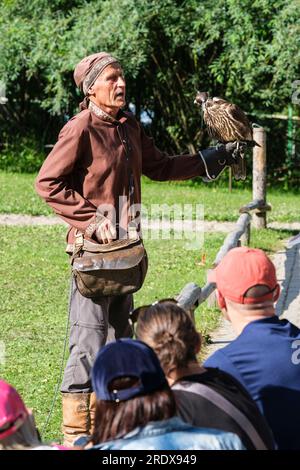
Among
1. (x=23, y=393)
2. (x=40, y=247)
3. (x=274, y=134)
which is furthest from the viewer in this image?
(x=274, y=134)

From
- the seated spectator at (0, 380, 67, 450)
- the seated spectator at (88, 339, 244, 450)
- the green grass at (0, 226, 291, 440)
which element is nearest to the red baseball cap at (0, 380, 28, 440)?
the seated spectator at (0, 380, 67, 450)

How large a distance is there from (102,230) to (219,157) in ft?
3.14

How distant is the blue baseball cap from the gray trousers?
2110 mm

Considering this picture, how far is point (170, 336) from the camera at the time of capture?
391 cm

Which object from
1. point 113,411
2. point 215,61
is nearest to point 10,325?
point 113,411

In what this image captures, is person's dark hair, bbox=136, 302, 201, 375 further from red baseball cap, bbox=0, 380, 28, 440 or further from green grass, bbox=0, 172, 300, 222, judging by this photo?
green grass, bbox=0, 172, 300, 222

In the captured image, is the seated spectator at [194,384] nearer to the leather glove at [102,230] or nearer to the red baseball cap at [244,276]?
the red baseball cap at [244,276]

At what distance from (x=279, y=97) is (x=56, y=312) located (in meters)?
11.0

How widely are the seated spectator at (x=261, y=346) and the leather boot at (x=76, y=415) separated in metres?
1.44

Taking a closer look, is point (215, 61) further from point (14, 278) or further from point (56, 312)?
point (56, 312)

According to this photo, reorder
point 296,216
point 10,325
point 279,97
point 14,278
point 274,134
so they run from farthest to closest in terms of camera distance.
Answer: point 274,134 < point 279,97 < point 296,216 < point 14,278 < point 10,325

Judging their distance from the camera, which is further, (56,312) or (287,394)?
(56,312)

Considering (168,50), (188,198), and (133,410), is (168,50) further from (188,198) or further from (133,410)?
(133,410)

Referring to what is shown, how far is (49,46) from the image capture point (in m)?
19.9
